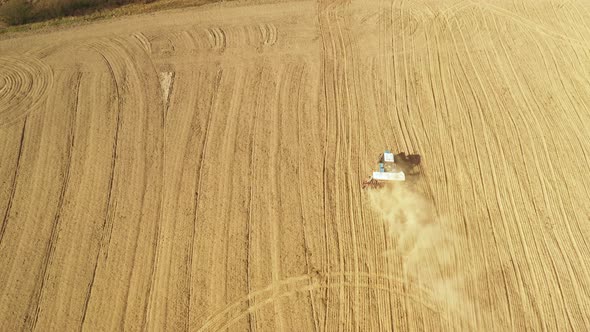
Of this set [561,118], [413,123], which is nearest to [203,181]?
[413,123]

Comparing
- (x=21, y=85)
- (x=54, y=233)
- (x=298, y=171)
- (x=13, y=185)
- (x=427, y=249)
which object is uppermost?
(x=21, y=85)

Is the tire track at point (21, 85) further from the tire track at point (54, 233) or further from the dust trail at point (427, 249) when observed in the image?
the dust trail at point (427, 249)

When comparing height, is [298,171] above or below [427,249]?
above

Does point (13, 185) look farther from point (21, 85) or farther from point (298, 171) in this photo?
point (298, 171)

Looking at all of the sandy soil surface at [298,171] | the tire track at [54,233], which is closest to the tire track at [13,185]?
the sandy soil surface at [298,171]

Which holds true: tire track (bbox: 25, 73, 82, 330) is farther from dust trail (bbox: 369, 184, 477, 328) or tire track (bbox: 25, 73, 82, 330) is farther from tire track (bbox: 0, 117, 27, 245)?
dust trail (bbox: 369, 184, 477, 328)

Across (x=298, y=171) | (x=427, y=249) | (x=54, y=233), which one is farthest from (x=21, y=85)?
(x=427, y=249)

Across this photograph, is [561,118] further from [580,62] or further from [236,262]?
[236,262]
